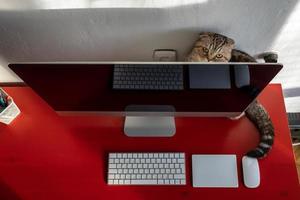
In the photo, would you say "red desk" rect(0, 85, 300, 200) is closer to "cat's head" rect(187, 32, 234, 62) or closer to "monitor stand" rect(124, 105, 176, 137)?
"monitor stand" rect(124, 105, 176, 137)

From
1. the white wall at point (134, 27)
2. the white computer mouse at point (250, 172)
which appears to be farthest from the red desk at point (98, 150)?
the white wall at point (134, 27)

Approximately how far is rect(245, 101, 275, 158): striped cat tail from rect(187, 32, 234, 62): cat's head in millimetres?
242

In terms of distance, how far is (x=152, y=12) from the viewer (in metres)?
0.86

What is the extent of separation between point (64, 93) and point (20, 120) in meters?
0.36

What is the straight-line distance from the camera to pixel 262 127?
3.51 ft

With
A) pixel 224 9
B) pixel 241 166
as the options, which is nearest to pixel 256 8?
pixel 224 9

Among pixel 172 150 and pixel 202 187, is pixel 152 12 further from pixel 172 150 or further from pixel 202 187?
pixel 202 187

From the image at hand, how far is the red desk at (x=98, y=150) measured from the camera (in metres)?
1.00

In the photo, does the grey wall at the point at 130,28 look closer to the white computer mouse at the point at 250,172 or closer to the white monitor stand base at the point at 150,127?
the white monitor stand base at the point at 150,127

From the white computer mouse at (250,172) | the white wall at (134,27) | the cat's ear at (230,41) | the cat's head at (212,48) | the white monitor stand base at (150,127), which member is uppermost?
the white wall at (134,27)

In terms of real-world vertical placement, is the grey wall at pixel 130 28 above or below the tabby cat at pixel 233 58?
above

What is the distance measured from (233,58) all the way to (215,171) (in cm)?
38

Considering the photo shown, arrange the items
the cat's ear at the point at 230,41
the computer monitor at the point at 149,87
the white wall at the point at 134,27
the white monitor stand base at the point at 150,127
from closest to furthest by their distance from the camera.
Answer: the computer monitor at the point at 149,87 → the white wall at the point at 134,27 → the cat's ear at the point at 230,41 → the white monitor stand base at the point at 150,127

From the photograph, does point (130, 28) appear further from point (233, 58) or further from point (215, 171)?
point (215, 171)
